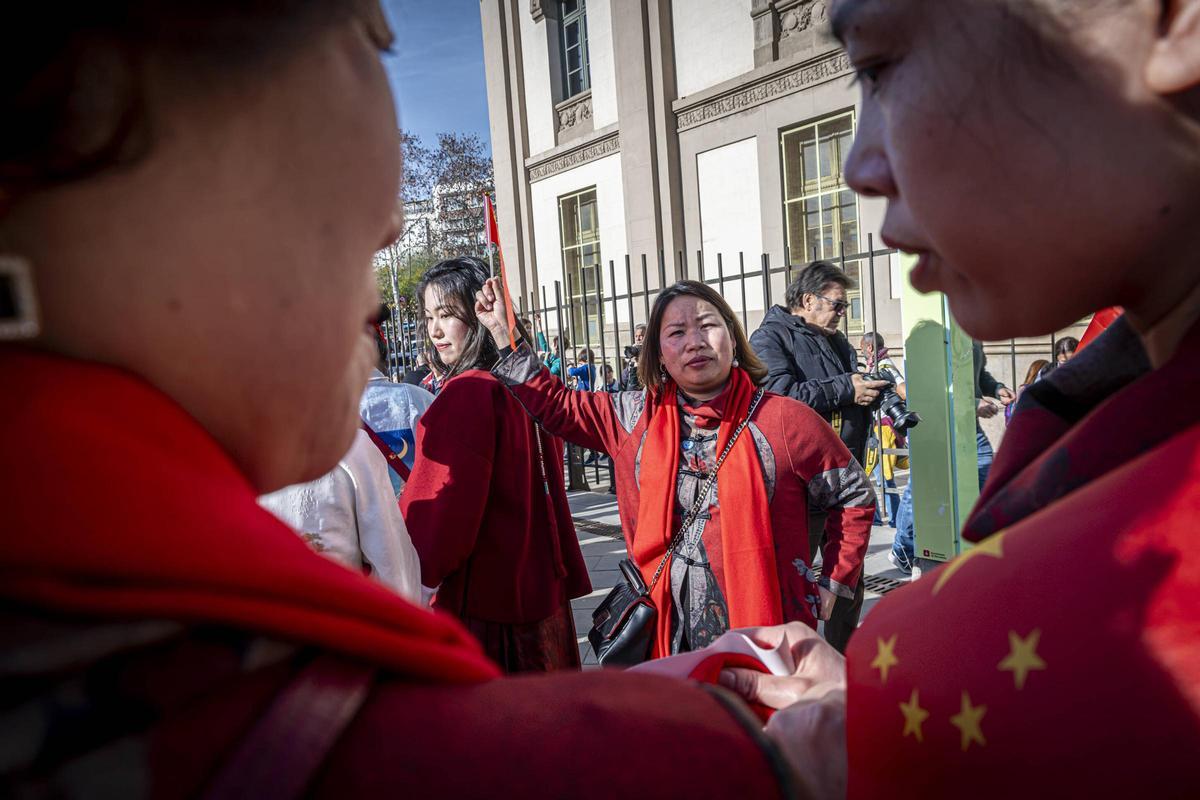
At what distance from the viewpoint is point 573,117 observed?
54.9 ft

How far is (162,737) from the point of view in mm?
442

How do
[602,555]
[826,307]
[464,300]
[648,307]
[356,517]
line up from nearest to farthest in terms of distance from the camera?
[356,517]
[464,300]
[826,307]
[602,555]
[648,307]

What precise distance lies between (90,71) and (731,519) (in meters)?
2.65

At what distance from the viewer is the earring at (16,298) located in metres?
0.47

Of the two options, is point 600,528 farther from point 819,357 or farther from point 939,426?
point 939,426

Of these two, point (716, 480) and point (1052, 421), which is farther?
point (716, 480)

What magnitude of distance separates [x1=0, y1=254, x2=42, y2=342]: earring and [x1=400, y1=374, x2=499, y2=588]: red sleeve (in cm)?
252

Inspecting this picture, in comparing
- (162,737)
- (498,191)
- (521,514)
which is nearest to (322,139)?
(162,737)

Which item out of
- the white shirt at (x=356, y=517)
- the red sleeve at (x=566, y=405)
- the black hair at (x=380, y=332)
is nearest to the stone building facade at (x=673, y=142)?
the black hair at (x=380, y=332)

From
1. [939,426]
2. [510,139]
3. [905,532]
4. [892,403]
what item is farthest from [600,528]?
[510,139]

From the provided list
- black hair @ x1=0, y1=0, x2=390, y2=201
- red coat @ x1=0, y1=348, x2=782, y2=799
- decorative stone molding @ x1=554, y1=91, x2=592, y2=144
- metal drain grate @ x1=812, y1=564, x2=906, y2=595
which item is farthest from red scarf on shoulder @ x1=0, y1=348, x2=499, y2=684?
decorative stone molding @ x1=554, y1=91, x2=592, y2=144

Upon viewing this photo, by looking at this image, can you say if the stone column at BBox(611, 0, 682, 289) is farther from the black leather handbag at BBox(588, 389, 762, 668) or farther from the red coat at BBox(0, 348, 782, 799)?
the red coat at BBox(0, 348, 782, 799)

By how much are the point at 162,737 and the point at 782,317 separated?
5.20 metres

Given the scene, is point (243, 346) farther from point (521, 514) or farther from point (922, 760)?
point (521, 514)
